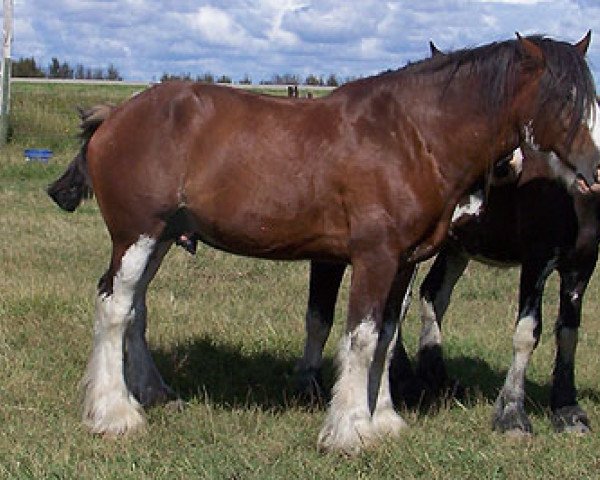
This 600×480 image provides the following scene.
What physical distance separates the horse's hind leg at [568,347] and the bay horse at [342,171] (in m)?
1.02

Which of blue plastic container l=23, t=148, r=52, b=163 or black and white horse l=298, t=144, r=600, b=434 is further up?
black and white horse l=298, t=144, r=600, b=434

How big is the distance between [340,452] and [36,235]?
7.85 meters

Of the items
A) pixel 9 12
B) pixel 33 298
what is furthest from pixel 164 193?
pixel 9 12

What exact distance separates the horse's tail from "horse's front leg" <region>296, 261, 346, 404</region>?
1569 mm

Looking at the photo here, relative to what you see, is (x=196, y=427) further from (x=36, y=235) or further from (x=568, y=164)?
(x=36, y=235)

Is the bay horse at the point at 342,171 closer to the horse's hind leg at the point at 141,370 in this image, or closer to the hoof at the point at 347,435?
the hoof at the point at 347,435

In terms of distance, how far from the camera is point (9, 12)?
2166 cm

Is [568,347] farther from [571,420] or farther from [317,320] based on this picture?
[317,320]

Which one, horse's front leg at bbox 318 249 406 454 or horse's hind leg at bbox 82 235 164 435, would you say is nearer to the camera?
horse's front leg at bbox 318 249 406 454

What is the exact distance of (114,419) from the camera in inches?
242

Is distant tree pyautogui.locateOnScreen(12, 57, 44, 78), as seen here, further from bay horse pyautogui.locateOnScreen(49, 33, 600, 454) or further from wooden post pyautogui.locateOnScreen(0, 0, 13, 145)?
bay horse pyautogui.locateOnScreen(49, 33, 600, 454)

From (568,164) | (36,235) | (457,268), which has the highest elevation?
(568,164)

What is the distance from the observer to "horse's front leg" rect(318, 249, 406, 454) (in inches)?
230

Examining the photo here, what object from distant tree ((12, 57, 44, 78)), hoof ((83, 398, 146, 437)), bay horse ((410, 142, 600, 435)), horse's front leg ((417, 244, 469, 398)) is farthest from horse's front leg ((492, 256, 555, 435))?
distant tree ((12, 57, 44, 78))
